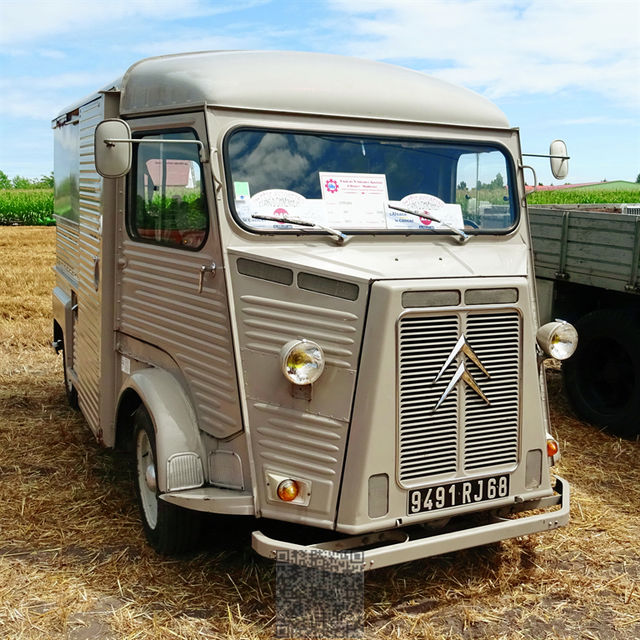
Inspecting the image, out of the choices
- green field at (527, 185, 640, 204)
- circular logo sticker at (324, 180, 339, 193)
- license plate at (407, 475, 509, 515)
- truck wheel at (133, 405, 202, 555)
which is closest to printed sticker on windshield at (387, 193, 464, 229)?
circular logo sticker at (324, 180, 339, 193)

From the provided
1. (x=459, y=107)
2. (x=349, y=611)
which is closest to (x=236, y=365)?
(x=349, y=611)

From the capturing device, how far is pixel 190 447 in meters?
3.97

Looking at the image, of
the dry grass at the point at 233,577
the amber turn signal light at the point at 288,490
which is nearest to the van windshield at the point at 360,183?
the amber turn signal light at the point at 288,490

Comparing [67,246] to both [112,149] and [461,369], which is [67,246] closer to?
[112,149]

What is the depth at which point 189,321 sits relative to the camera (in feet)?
13.5

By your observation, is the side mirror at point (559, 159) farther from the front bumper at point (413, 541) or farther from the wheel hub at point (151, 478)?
the wheel hub at point (151, 478)

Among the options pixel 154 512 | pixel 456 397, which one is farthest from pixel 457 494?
pixel 154 512

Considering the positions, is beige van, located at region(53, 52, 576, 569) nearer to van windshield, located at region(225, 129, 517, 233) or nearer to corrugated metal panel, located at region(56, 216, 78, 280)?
van windshield, located at region(225, 129, 517, 233)

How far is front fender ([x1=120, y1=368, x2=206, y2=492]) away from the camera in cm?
390

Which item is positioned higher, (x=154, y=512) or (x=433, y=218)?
(x=433, y=218)

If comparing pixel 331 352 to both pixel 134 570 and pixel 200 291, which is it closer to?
pixel 200 291

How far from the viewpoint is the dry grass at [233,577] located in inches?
147

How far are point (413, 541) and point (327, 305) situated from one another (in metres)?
1.11

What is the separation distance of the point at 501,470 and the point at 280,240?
1.52 m
